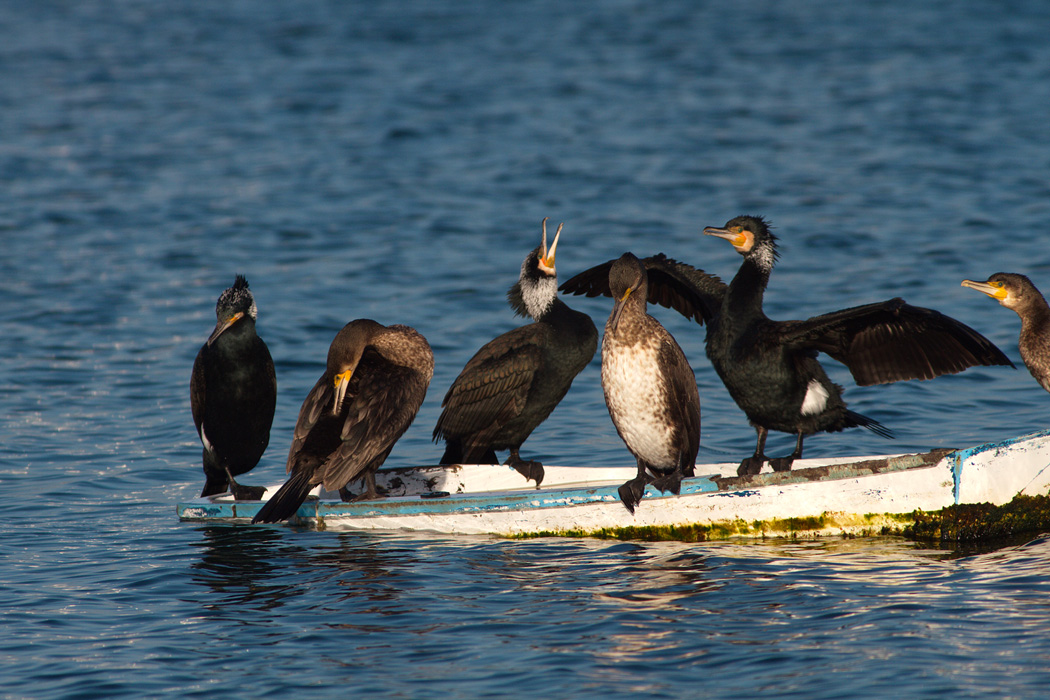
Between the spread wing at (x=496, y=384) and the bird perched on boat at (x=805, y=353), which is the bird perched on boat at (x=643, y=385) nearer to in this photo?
the bird perched on boat at (x=805, y=353)

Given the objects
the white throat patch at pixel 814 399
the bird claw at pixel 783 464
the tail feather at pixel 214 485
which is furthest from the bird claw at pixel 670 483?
the tail feather at pixel 214 485

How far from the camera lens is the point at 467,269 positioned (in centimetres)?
1450

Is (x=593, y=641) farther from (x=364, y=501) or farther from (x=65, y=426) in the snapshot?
(x=65, y=426)

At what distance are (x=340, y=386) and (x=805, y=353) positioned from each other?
2.76 metres

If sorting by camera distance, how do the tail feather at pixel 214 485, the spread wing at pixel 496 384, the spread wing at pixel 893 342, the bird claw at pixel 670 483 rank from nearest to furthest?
the spread wing at pixel 893 342, the bird claw at pixel 670 483, the spread wing at pixel 496 384, the tail feather at pixel 214 485

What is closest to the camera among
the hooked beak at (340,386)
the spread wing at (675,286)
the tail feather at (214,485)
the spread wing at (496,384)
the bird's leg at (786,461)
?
the bird's leg at (786,461)

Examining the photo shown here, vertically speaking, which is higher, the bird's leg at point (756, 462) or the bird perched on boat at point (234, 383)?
the bird perched on boat at point (234, 383)

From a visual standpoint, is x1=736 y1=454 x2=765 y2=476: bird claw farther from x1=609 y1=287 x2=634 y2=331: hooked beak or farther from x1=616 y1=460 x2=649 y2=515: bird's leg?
x1=609 y1=287 x2=634 y2=331: hooked beak

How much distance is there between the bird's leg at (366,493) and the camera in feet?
25.2

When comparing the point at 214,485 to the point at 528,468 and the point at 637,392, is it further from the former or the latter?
the point at 637,392

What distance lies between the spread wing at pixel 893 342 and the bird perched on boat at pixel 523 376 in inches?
62.5

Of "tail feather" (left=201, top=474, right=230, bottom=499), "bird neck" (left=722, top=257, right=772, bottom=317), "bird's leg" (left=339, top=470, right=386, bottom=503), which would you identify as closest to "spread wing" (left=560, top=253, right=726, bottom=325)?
"bird neck" (left=722, top=257, right=772, bottom=317)

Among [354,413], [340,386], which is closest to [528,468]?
[354,413]

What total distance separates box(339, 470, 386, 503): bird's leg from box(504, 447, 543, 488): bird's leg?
941 millimetres
